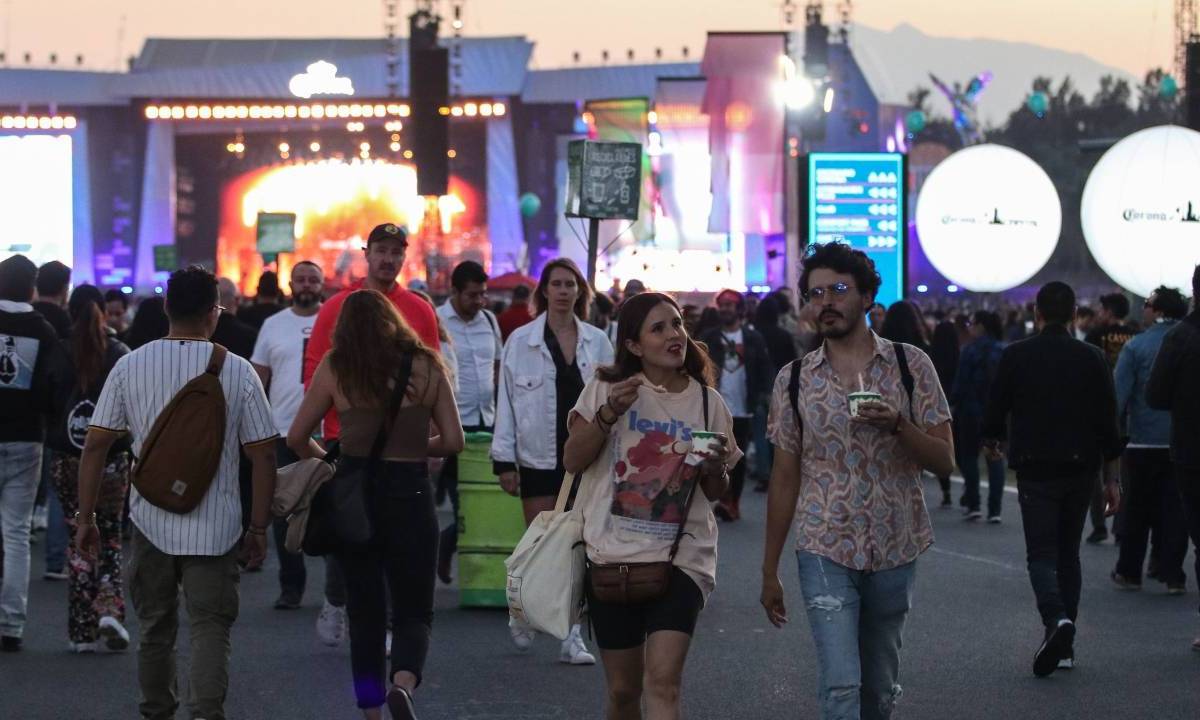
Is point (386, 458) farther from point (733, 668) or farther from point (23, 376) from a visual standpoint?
point (23, 376)

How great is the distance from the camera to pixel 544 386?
8.54 meters

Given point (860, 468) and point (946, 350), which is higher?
point (860, 468)

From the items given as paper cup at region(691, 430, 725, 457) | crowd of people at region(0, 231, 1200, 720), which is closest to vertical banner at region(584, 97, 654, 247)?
crowd of people at region(0, 231, 1200, 720)

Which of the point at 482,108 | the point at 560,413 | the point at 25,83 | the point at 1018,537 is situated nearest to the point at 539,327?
the point at 560,413

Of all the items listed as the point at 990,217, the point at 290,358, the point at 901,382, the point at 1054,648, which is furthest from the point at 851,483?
the point at 990,217

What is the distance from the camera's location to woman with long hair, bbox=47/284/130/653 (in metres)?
9.12

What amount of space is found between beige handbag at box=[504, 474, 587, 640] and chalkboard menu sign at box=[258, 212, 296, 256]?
24402 millimetres

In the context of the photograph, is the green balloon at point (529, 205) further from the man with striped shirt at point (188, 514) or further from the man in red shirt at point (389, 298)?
the man with striped shirt at point (188, 514)

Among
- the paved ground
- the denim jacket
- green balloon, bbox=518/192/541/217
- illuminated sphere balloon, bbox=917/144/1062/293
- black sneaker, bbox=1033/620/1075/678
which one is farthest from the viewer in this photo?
green balloon, bbox=518/192/541/217

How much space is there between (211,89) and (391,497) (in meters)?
67.6

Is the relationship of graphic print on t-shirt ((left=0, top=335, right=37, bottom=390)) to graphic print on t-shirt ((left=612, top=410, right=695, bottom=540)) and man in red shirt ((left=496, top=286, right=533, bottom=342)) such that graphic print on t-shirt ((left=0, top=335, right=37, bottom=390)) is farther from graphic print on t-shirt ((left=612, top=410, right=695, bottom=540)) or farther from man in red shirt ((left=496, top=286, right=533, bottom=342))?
man in red shirt ((left=496, top=286, right=533, bottom=342))

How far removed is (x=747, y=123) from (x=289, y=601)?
71.2 feet

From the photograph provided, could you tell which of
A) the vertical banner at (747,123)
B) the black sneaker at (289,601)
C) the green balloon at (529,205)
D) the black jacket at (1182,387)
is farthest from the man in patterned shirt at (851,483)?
the green balloon at (529,205)

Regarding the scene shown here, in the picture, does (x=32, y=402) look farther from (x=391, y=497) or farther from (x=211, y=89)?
(x=211, y=89)
